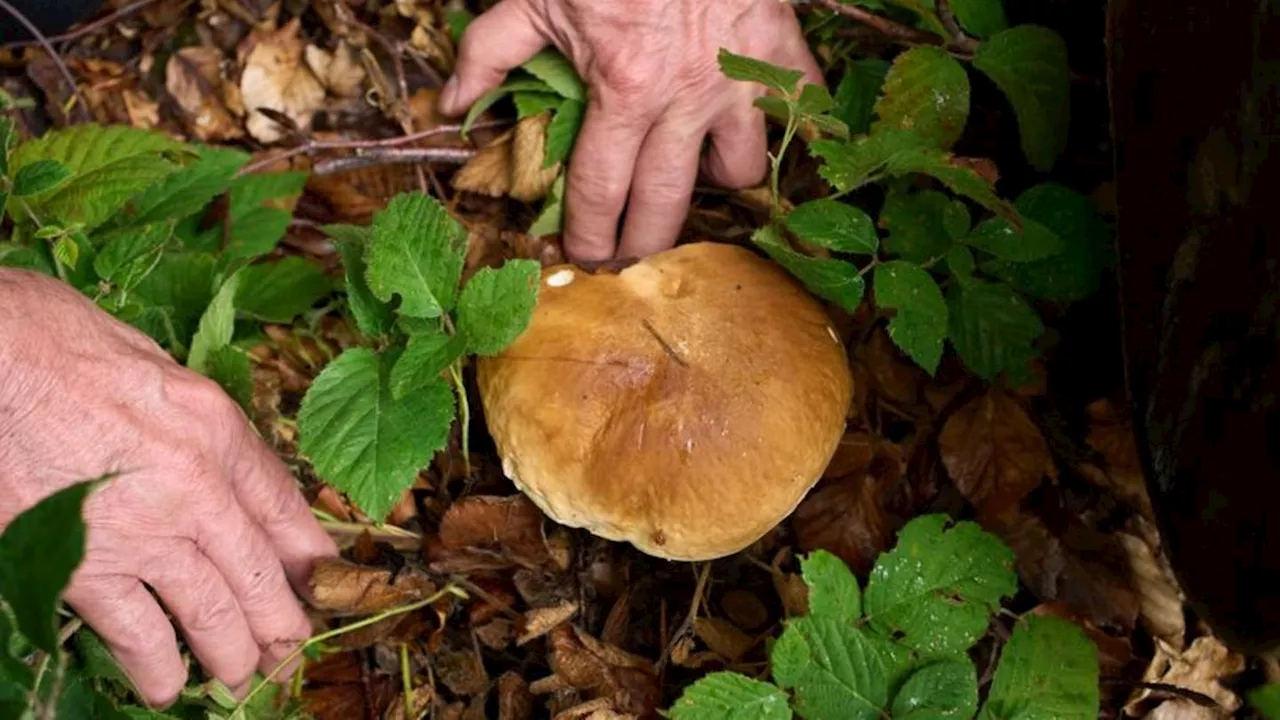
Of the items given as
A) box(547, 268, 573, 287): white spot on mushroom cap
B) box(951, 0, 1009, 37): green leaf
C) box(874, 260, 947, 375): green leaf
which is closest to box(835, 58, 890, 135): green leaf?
box(951, 0, 1009, 37): green leaf

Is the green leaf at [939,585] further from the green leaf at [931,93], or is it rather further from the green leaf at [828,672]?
the green leaf at [931,93]

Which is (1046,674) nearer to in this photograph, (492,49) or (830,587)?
(830,587)

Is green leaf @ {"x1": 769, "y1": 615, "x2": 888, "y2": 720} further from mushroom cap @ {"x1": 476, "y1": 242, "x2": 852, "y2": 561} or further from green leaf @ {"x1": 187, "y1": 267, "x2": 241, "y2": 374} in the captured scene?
green leaf @ {"x1": 187, "y1": 267, "x2": 241, "y2": 374}

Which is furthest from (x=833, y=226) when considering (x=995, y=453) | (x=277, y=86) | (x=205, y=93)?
(x=205, y=93)

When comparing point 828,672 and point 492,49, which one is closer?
point 828,672

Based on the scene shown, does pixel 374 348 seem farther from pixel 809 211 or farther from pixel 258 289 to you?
pixel 809 211

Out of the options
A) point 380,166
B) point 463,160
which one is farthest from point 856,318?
point 380,166

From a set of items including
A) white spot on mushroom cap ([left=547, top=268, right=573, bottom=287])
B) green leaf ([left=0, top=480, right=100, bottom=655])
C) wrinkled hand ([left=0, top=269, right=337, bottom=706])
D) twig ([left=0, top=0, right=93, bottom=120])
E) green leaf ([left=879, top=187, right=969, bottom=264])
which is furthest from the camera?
twig ([left=0, top=0, right=93, bottom=120])
